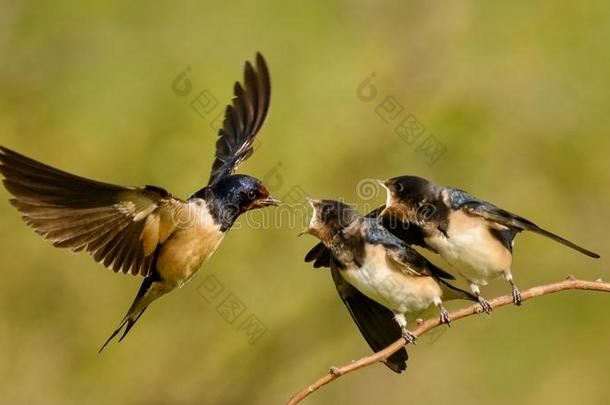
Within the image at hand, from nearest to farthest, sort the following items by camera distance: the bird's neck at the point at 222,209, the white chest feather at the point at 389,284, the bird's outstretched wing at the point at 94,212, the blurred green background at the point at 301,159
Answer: the bird's outstretched wing at the point at 94,212, the white chest feather at the point at 389,284, the bird's neck at the point at 222,209, the blurred green background at the point at 301,159

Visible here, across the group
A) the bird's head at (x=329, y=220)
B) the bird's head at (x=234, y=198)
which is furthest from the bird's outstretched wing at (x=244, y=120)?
the bird's head at (x=329, y=220)

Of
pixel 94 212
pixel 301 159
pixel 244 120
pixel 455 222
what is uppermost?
pixel 94 212

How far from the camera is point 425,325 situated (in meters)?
3.30

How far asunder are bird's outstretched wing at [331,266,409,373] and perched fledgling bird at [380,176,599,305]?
333 millimetres

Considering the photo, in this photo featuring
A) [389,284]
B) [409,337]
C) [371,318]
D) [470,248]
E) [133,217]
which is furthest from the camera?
[371,318]

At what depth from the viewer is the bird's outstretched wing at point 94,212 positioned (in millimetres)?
3378

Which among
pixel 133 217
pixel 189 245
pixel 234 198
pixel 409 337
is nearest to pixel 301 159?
pixel 234 198

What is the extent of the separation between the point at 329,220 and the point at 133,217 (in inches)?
29.2

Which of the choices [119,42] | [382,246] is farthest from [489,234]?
[119,42]

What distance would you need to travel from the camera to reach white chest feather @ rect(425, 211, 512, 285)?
3.83m

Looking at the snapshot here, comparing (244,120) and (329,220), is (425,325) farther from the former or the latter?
(244,120)

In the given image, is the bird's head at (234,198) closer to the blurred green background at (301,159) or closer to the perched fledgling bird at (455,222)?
the perched fledgling bird at (455,222)

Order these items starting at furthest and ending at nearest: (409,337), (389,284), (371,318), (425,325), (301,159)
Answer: (301,159)
(371,318)
(389,284)
(409,337)
(425,325)

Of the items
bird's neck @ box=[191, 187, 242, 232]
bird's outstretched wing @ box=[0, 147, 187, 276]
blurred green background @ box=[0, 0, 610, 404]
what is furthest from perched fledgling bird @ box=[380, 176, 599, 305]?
blurred green background @ box=[0, 0, 610, 404]
